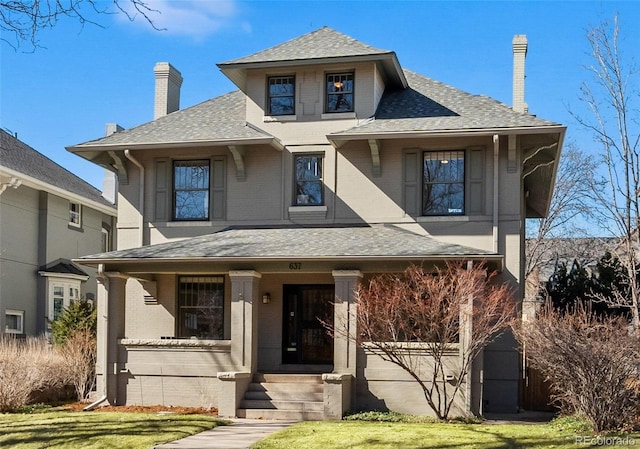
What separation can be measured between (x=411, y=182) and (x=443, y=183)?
2.46ft

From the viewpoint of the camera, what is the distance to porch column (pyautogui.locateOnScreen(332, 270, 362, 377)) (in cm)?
1666

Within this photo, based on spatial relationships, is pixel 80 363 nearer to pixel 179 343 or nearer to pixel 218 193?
pixel 179 343

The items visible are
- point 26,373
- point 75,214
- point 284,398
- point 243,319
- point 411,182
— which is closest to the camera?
point 284,398

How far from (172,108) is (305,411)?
10528 millimetres

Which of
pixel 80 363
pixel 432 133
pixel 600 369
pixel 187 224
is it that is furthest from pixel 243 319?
pixel 600 369

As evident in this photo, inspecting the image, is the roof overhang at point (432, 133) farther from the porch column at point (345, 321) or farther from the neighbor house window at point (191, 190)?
the neighbor house window at point (191, 190)

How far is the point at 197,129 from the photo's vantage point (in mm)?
20266

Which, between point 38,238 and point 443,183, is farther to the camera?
point 38,238

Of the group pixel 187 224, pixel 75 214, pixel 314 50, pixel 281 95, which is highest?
pixel 314 50

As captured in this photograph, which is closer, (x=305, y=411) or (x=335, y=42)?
(x=305, y=411)

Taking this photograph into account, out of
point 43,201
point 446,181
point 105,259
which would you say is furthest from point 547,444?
point 43,201

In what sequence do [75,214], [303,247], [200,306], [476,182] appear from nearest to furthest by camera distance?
[303,247] < [476,182] < [200,306] < [75,214]

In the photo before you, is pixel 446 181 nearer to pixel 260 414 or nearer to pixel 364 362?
pixel 364 362

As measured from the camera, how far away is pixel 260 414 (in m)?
16.3
